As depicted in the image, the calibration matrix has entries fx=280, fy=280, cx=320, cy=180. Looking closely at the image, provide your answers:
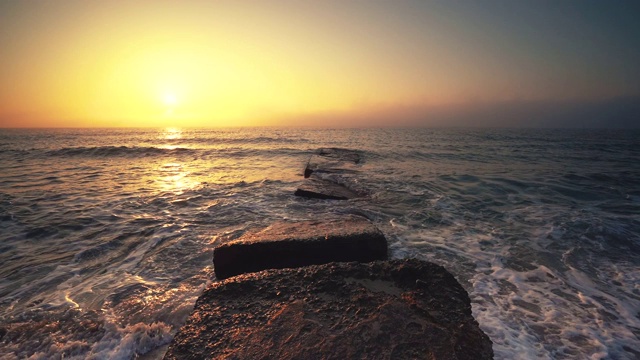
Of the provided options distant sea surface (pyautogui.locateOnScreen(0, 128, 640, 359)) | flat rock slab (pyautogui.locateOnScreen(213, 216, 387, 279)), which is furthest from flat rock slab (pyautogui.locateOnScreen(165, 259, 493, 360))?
distant sea surface (pyautogui.locateOnScreen(0, 128, 640, 359))

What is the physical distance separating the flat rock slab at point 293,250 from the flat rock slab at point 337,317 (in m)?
0.54

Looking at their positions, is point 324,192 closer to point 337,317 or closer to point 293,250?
point 293,250

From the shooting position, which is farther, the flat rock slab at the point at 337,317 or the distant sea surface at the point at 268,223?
the distant sea surface at the point at 268,223

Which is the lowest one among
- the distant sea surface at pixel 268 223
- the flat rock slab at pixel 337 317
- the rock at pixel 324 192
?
the distant sea surface at pixel 268 223

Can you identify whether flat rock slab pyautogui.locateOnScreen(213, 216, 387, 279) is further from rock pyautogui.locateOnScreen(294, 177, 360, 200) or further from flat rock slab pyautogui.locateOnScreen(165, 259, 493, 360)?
rock pyautogui.locateOnScreen(294, 177, 360, 200)

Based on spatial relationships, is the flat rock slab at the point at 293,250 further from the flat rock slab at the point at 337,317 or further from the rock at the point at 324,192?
the rock at the point at 324,192

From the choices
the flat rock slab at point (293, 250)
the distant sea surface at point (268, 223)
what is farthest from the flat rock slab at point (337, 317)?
the distant sea surface at point (268, 223)

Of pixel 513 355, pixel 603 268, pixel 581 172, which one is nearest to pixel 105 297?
pixel 513 355

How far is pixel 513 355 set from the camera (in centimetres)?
232

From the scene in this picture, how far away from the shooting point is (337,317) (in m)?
2.19

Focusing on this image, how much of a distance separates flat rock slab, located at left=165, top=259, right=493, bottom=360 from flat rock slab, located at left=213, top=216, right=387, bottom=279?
539 mm

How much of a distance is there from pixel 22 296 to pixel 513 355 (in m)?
5.24

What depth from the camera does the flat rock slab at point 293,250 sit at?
10.9 feet

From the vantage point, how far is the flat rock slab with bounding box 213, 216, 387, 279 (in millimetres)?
3326
